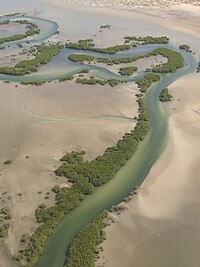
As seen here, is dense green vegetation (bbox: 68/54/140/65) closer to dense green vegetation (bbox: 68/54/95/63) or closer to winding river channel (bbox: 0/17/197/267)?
dense green vegetation (bbox: 68/54/95/63)

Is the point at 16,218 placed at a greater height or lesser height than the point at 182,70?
lesser

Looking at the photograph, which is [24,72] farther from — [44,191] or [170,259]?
[170,259]

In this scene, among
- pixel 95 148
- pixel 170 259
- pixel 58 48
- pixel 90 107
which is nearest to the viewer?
pixel 170 259

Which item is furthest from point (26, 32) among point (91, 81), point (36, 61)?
point (91, 81)

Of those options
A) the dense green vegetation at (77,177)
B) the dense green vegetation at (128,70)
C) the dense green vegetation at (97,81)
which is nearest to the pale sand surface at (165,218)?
the dense green vegetation at (77,177)

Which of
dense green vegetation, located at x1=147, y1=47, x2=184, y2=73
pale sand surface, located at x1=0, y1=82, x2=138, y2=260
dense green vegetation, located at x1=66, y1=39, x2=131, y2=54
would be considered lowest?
pale sand surface, located at x1=0, y1=82, x2=138, y2=260

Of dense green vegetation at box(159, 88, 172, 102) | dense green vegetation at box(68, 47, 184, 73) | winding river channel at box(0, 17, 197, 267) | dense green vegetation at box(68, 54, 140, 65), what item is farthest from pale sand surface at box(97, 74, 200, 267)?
dense green vegetation at box(68, 54, 140, 65)

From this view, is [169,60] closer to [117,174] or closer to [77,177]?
[117,174]

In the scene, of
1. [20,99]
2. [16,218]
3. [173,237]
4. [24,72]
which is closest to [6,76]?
[24,72]
